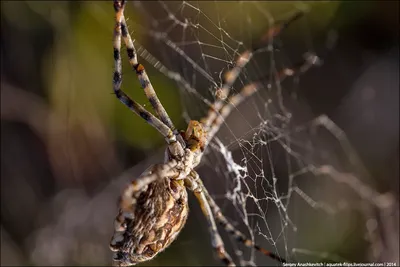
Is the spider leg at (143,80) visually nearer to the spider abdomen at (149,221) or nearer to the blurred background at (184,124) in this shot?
the spider abdomen at (149,221)

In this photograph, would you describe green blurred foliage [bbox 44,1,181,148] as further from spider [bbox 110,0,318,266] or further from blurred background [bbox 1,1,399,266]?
spider [bbox 110,0,318,266]

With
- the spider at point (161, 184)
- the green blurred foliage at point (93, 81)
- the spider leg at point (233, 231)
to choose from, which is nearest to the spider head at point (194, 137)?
the spider at point (161, 184)

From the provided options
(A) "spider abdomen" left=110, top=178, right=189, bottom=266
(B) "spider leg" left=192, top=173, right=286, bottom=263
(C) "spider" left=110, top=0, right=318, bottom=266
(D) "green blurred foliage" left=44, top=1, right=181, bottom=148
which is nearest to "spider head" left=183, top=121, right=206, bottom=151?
(C) "spider" left=110, top=0, right=318, bottom=266

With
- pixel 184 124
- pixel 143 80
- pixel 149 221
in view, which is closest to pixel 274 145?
pixel 184 124

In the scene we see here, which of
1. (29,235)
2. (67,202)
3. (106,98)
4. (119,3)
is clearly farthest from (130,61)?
(29,235)

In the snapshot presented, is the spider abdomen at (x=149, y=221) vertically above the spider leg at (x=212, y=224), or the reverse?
the spider abdomen at (x=149, y=221)
